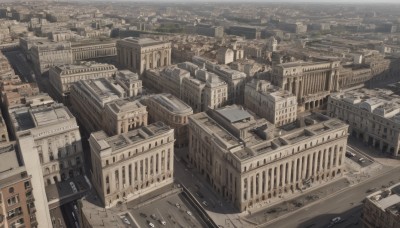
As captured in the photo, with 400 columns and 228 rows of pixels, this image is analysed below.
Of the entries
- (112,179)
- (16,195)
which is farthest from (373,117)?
(16,195)

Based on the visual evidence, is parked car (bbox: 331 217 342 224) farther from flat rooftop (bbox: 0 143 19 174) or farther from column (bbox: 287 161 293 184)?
flat rooftop (bbox: 0 143 19 174)

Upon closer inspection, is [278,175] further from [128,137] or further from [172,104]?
[172,104]

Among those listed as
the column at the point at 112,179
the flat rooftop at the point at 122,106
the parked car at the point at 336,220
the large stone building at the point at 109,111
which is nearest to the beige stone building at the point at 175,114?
the large stone building at the point at 109,111

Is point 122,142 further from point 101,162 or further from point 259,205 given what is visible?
point 259,205

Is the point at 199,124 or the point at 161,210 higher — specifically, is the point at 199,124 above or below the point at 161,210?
above

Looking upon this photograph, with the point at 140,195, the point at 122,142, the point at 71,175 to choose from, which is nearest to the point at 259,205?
the point at 140,195

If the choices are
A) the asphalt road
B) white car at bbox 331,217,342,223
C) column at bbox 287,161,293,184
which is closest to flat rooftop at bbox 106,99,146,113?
column at bbox 287,161,293,184

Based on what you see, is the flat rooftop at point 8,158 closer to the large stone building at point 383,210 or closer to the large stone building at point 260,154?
the large stone building at point 260,154
